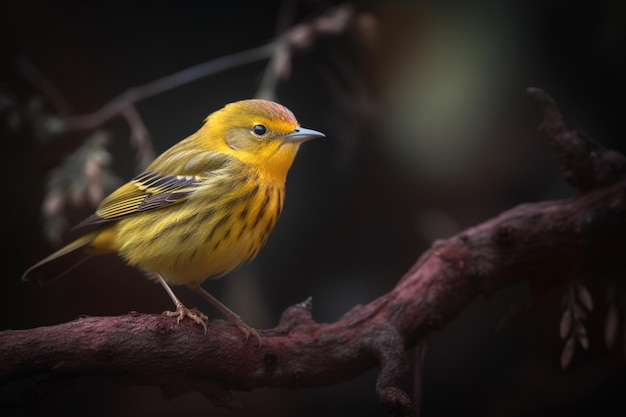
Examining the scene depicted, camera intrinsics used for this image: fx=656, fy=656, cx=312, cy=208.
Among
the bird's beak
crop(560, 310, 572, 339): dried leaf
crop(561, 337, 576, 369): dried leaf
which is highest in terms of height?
the bird's beak

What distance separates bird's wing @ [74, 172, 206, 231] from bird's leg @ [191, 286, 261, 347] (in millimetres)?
275

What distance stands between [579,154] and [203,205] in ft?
3.46

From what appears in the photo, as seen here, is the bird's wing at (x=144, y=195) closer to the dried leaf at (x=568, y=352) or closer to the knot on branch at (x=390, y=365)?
the knot on branch at (x=390, y=365)

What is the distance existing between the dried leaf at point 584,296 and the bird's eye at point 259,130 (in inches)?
38.3

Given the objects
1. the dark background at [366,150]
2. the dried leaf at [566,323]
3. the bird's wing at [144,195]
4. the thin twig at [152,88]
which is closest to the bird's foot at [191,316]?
the dark background at [366,150]

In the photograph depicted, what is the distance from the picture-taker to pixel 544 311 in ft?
6.36

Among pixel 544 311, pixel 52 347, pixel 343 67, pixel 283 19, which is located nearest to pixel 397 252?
pixel 544 311

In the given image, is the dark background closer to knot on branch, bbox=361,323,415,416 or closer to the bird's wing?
the bird's wing

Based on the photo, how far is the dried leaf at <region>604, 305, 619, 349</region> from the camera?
185 centimetres

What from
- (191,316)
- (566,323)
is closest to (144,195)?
(191,316)

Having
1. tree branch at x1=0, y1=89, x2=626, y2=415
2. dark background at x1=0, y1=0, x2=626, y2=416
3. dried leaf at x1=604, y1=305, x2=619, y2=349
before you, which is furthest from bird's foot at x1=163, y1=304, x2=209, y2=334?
dried leaf at x1=604, y1=305, x2=619, y2=349

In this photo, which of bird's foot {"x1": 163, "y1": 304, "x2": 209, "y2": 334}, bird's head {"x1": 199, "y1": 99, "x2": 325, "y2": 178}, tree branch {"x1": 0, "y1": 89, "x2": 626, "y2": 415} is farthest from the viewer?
bird's head {"x1": 199, "y1": 99, "x2": 325, "y2": 178}

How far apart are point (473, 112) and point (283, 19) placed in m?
0.66

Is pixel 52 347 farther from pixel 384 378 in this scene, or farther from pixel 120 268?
pixel 384 378
